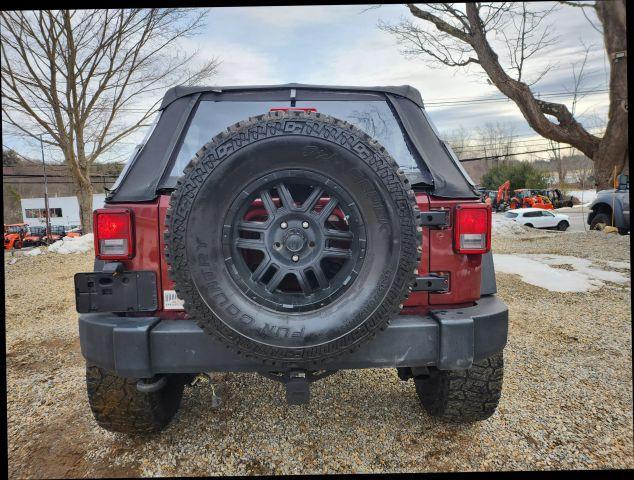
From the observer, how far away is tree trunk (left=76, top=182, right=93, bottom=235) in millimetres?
14485

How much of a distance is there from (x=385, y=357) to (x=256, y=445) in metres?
1.02

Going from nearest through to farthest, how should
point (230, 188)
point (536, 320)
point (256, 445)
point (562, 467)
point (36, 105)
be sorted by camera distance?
point (230, 188) → point (562, 467) → point (256, 445) → point (536, 320) → point (36, 105)

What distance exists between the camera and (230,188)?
170cm

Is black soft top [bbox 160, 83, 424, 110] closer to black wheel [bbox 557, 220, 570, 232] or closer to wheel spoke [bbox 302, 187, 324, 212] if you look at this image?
wheel spoke [bbox 302, 187, 324, 212]

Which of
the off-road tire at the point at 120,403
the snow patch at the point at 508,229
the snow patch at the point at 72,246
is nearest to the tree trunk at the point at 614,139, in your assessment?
the snow patch at the point at 508,229

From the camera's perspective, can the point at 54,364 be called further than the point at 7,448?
Yes

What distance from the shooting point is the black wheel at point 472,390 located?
7.16 feet

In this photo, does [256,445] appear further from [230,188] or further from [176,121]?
[176,121]

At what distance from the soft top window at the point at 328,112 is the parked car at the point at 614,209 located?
1158 centimetres

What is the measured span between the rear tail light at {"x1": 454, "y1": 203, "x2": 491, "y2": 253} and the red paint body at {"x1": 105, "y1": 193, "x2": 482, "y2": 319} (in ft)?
0.11

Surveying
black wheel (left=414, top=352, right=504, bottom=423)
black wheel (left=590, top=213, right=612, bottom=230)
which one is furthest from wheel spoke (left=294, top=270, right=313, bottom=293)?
black wheel (left=590, top=213, right=612, bottom=230)

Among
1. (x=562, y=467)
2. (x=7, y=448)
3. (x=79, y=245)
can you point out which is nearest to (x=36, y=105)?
(x=79, y=245)

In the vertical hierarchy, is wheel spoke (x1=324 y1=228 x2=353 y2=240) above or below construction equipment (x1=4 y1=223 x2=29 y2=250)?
above

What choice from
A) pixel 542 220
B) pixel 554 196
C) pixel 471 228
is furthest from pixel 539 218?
pixel 471 228
